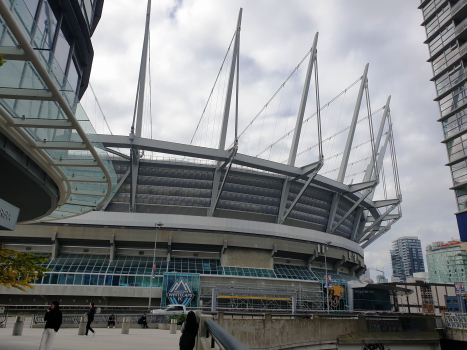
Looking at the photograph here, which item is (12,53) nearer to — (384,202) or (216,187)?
(216,187)

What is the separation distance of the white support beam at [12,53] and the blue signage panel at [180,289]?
38.1 m

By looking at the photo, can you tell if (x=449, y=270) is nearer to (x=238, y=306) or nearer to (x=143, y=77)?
(x=238, y=306)

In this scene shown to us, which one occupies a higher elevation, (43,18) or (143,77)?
(143,77)

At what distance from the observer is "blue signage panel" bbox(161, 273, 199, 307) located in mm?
42156

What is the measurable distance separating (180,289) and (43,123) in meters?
36.3

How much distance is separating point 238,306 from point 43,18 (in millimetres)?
37353

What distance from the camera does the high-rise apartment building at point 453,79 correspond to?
132 feet

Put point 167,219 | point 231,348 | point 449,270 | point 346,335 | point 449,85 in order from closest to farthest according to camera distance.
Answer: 1. point 231,348
2. point 346,335
3. point 449,85
4. point 167,219
5. point 449,270

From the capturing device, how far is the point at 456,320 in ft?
91.2

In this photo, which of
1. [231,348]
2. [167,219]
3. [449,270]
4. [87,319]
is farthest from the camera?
[449,270]

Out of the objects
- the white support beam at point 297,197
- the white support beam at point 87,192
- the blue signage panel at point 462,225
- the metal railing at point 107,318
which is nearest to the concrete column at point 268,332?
the white support beam at point 87,192

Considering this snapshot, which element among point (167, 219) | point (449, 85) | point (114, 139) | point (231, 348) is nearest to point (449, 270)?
point (449, 85)

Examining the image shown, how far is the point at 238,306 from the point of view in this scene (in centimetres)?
4366

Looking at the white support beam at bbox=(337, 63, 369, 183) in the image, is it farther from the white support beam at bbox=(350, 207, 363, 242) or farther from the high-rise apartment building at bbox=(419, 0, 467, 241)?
the high-rise apartment building at bbox=(419, 0, 467, 241)
